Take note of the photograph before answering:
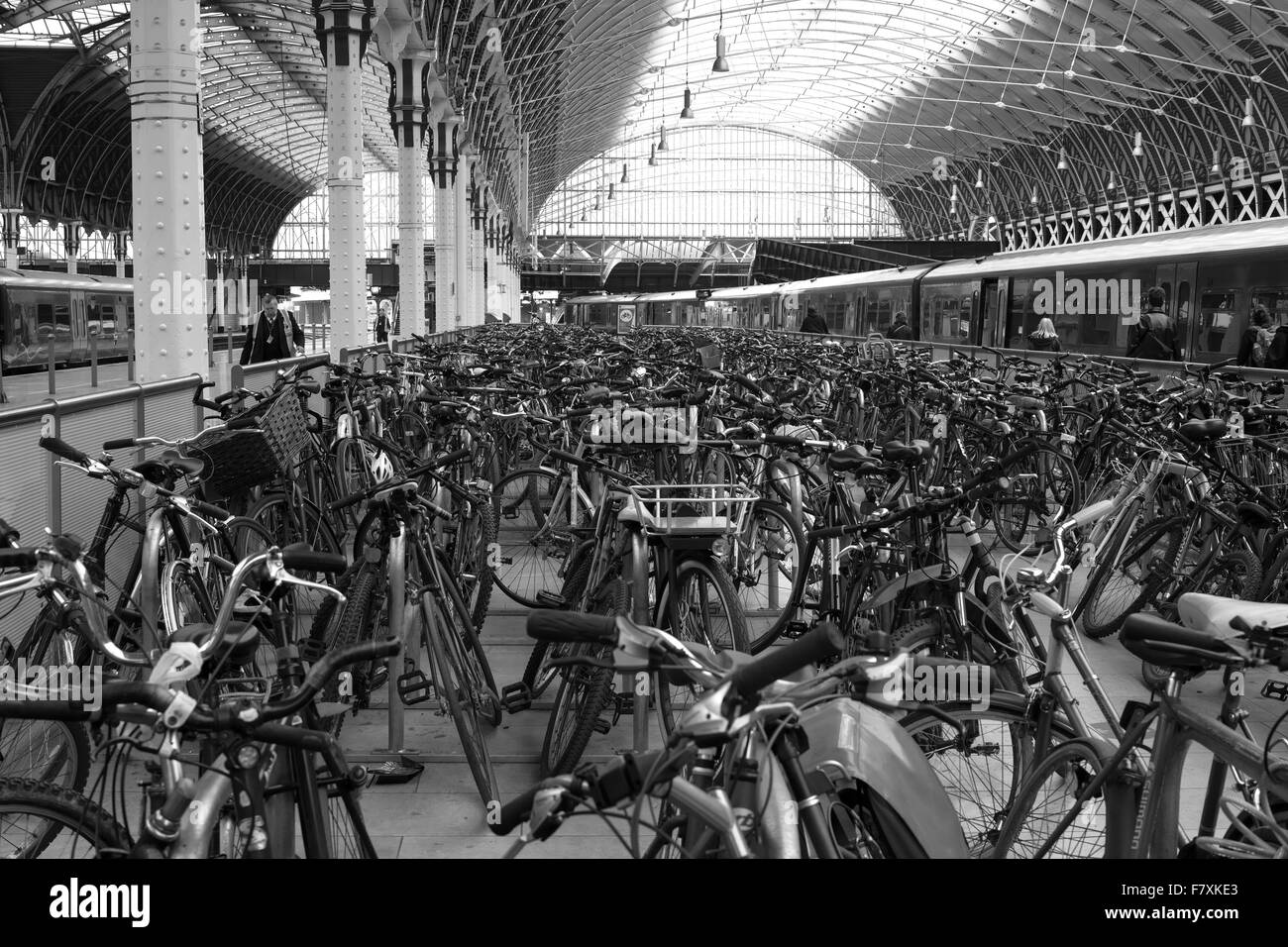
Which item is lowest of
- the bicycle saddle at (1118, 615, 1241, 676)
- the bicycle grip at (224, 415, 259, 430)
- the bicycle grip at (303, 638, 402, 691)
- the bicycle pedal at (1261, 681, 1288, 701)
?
the bicycle pedal at (1261, 681, 1288, 701)

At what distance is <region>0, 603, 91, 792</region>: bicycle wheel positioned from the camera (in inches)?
173

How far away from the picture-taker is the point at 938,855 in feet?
9.12

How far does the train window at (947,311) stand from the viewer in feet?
85.9

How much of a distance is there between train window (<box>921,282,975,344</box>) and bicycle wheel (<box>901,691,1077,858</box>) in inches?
886

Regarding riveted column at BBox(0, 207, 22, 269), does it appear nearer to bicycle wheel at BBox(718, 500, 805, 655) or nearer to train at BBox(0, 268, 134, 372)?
train at BBox(0, 268, 134, 372)

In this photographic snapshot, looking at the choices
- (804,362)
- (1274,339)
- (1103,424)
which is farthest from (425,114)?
(1103,424)

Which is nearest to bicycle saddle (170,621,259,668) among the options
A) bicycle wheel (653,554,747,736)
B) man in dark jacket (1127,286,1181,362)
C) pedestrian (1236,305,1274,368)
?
bicycle wheel (653,554,747,736)

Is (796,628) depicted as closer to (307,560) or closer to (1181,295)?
(307,560)

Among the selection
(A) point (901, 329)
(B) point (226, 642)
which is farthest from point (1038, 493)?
(A) point (901, 329)

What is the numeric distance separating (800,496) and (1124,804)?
Result: 13.6ft

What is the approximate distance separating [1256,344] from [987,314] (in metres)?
10.7

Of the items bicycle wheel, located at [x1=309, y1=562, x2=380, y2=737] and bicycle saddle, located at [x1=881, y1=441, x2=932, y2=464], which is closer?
bicycle wheel, located at [x1=309, y1=562, x2=380, y2=737]

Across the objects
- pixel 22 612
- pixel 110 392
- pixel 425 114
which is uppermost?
pixel 425 114
